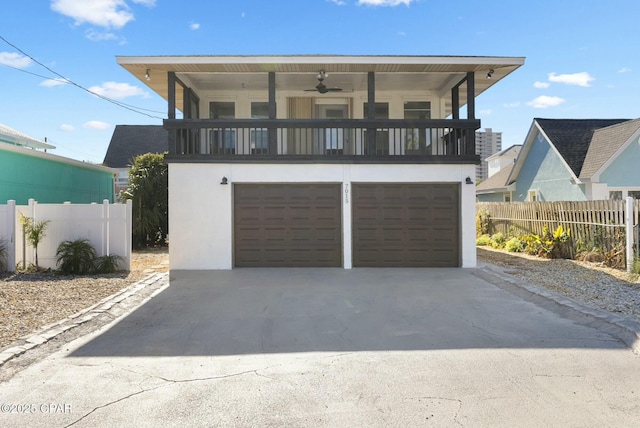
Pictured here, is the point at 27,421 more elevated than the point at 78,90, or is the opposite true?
the point at 78,90

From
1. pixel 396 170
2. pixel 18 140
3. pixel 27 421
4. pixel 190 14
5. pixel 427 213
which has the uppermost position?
pixel 190 14

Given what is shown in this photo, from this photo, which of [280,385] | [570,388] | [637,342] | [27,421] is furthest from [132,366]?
[637,342]

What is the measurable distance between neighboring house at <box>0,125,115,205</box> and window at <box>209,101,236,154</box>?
6516 mm

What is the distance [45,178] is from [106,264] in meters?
7.85

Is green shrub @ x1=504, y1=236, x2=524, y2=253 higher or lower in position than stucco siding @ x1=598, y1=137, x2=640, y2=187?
lower

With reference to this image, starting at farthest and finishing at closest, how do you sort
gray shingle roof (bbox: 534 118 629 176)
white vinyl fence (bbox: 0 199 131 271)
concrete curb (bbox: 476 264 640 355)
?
1. gray shingle roof (bbox: 534 118 629 176)
2. white vinyl fence (bbox: 0 199 131 271)
3. concrete curb (bbox: 476 264 640 355)

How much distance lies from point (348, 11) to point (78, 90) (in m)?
12.2

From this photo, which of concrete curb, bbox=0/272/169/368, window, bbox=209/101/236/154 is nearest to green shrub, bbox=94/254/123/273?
concrete curb, bbox=0/272/169/368

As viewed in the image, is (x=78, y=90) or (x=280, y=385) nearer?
(x=280, y=385)

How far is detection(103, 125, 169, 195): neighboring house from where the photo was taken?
31.6 meters

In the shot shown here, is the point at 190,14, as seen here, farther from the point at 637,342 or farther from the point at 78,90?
the point at 637,342

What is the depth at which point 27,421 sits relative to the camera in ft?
11.1

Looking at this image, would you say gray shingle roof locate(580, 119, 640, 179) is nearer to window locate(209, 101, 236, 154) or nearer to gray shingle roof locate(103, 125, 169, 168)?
window locate(209, 101, 236, 154)

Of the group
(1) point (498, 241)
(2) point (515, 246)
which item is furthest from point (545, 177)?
(2) point (515, 246)
